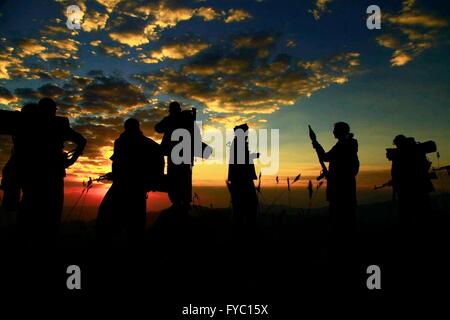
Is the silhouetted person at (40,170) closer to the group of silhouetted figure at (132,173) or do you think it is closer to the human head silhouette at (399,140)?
the group of silhouetted figure at (132,173)

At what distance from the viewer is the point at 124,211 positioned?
5.14m

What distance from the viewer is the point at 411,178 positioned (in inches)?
306

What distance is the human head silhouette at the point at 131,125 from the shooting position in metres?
5.40

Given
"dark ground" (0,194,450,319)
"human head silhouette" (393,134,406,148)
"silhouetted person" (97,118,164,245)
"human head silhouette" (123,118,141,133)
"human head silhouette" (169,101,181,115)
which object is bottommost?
"dark ground" (0,194,450,319)

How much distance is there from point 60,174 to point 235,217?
15.5ft

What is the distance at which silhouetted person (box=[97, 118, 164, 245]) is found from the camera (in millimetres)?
5113

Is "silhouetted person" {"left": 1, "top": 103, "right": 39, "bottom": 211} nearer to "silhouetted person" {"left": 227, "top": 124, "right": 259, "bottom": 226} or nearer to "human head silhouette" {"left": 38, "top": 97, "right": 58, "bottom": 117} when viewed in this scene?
"human head silhouette" {"left": 38, "top": 97, "right": 58, "bottom": 117}

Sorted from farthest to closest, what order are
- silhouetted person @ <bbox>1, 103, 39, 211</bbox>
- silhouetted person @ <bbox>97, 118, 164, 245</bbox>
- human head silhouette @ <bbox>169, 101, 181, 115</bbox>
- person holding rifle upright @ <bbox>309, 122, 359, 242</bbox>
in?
human head silhouette @ <bbox>169, 101, 181, 115</bbox> → person holding rifle upright @ <bbox>309, 122, 359, 242</bbox> → silhouetted person @ <bbox>97, 118, 164, 245</bbox> → silhouetted person @ <bbox>1, 103, 39, 211</bbox>

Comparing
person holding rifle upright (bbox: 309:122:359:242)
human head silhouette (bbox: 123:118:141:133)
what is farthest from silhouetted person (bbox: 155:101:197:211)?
person holding rifle upright (bbox: 309:122:359:242)

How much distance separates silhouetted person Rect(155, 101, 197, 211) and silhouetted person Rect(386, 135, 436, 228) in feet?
17.5

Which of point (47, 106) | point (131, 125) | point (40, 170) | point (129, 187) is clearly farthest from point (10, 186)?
point (131, 125)
